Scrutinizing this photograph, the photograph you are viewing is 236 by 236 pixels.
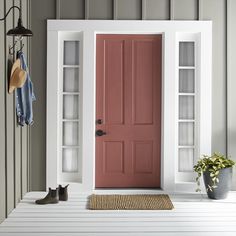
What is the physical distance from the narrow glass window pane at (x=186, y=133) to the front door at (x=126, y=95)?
0.92ft

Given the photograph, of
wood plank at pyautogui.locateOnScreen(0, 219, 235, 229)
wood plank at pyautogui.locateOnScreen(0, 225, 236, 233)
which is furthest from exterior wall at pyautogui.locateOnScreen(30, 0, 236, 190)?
wood plank at pyautogui.locateOnScreen(0, 225, 236, 233)

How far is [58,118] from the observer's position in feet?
21.4

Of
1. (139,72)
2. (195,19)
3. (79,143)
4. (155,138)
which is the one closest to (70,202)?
(79,143)

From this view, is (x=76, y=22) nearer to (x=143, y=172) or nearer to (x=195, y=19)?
(x=195, y=19)

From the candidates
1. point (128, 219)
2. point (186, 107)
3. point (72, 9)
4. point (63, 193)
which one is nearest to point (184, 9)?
point (186, 107)

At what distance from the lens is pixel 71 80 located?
21.6ft

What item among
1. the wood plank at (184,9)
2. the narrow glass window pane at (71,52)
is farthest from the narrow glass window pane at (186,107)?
the narrow glass window pane at (71,52)

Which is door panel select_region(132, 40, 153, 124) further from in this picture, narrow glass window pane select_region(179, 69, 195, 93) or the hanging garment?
the hanging garment

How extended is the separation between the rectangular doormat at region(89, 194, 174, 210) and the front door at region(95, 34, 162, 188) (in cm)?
63

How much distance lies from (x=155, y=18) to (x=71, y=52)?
1137mm

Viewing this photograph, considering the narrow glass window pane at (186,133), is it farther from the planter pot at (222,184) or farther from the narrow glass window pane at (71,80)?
the narrow glass window pane at (71,80)

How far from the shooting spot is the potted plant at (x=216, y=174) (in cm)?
595

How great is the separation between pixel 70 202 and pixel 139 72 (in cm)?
188
